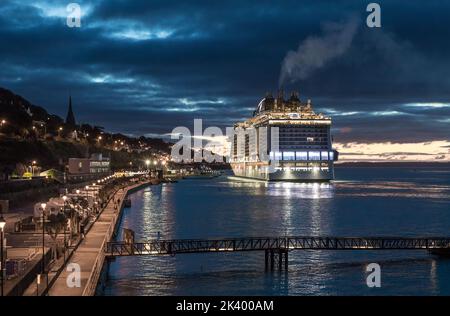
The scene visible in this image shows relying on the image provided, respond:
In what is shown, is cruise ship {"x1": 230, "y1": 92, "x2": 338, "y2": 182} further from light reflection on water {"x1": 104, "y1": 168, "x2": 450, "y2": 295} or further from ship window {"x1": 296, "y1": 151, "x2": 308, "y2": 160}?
light reflection on water {"x1": 104, "y1": 168, "x2": 450, "y2": 295}

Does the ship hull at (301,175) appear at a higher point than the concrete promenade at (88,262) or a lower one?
higher

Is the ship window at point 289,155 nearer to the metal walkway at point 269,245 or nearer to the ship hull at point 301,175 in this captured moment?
the ship hull at point 301,175

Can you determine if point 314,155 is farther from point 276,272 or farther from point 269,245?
point 276,272

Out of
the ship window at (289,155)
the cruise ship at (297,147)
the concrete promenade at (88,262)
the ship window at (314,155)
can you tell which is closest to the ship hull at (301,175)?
the cruise ship at (297,147)

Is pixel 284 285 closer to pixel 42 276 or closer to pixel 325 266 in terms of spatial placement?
pixel 325 266

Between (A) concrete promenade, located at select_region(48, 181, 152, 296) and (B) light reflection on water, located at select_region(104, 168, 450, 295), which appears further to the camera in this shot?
(B) light reflection on water, located at select_region(104, 168, 450, 295)

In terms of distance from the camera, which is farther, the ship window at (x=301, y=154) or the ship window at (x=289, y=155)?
the ship window at (x=289, y=155)

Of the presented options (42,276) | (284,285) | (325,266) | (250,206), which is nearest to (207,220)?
(250,206)

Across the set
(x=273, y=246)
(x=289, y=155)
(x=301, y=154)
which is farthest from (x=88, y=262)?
(x=289, y=155)

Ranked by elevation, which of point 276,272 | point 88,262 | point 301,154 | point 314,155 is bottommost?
point 276,272

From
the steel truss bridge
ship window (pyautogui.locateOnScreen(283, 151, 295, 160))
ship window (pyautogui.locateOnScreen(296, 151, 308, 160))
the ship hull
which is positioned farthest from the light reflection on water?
ship window (pyautogui.locateOnScreen(283, 151, 295, 160))

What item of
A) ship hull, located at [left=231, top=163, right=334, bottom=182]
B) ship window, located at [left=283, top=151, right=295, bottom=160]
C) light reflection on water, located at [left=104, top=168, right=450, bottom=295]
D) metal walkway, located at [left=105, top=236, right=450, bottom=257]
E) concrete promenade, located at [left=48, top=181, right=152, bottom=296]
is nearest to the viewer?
concrete promenade, located at [left=48, top=181, right=152, bottom=296]

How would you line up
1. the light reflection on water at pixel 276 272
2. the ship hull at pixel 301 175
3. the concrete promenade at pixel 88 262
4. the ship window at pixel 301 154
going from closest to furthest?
the concrete promenade at pixel 88 262 < the light reflection on water at pixel 276 272 < the ship hull at pixel 301 175 < the ship window at pixel 301 154

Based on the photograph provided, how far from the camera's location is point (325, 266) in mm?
38844
